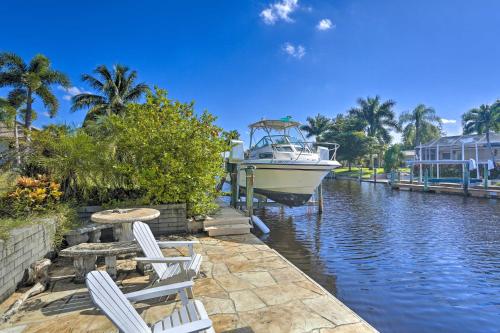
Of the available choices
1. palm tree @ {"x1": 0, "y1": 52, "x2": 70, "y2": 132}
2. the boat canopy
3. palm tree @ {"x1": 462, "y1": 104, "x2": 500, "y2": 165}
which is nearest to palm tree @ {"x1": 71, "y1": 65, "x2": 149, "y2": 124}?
palm tree @ {"x1": 0, "y1": 52, "x2": 70, "y2": 132}

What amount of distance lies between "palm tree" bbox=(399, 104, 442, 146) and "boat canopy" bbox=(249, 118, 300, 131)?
3687 cm

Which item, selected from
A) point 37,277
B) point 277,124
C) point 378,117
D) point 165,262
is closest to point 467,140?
point 378,117

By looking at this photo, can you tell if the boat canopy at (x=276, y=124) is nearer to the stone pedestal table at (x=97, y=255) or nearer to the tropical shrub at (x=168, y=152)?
the tropical shrub at (x=168, y=152)

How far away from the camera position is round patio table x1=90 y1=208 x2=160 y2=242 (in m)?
4.31

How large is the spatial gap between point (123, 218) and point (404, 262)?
6.80 m

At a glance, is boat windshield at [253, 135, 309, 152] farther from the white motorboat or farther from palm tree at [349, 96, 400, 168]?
palm tree at [349, 96, 400, 168]

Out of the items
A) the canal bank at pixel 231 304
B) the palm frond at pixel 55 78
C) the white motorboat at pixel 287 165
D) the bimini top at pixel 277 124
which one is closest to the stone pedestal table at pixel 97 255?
the canal bank at pixel 231 304

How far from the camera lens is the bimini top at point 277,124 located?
40.2ft

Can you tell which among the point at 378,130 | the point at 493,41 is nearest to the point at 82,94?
the point at 493,41

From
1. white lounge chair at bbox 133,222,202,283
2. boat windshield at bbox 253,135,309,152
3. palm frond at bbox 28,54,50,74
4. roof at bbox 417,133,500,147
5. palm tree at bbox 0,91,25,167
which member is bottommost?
white lounge chair at bbox 133,222,202,283

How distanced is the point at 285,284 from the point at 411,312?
251 cm

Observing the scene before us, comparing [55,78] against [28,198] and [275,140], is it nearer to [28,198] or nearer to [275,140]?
[275,140]

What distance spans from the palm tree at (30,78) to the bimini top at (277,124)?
19562 millimetres

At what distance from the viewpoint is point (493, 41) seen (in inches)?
714
